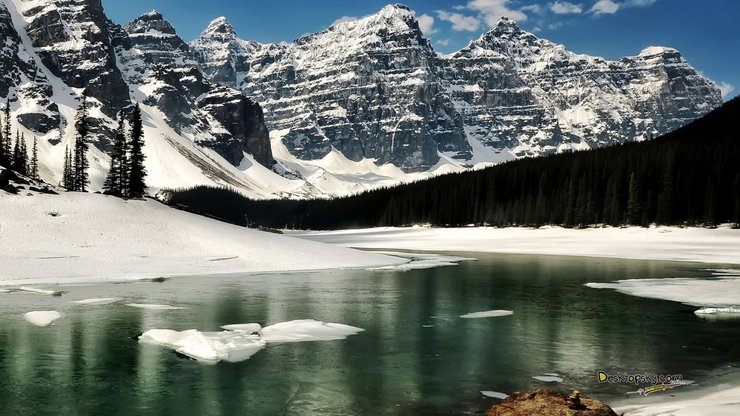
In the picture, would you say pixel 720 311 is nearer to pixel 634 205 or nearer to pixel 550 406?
pixel 550 406


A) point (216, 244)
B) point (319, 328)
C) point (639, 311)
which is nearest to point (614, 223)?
point (216, 244)

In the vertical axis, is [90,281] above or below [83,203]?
below

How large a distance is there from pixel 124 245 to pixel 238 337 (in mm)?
31750

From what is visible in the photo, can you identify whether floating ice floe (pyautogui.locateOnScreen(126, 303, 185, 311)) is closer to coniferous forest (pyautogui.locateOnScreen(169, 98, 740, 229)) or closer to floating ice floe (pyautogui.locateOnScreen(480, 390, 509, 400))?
floating ice floe (pyautogui.locateOnScreen(480, 390, 509, 400))

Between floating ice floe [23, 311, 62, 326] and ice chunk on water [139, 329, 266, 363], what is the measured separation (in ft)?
17.2

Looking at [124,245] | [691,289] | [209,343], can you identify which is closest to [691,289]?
[691,289]

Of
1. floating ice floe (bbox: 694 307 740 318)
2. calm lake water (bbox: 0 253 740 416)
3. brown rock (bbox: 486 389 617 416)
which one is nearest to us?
brown rock (bbox: 486 389 617 416)

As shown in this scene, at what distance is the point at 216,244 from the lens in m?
55.0

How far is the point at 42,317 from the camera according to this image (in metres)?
26.3

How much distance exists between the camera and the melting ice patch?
33312 mm

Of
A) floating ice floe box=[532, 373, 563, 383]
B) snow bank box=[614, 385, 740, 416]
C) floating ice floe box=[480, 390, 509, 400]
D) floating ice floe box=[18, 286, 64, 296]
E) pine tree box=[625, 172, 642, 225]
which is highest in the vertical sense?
pine tree box=[625, 172, 642, 225]

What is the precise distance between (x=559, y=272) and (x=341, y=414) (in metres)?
42.8

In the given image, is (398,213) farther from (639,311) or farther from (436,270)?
(639,311)

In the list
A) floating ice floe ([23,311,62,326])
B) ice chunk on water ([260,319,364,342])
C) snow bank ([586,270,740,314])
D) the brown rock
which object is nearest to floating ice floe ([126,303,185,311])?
floating ice floe ([23,311,62,326])
